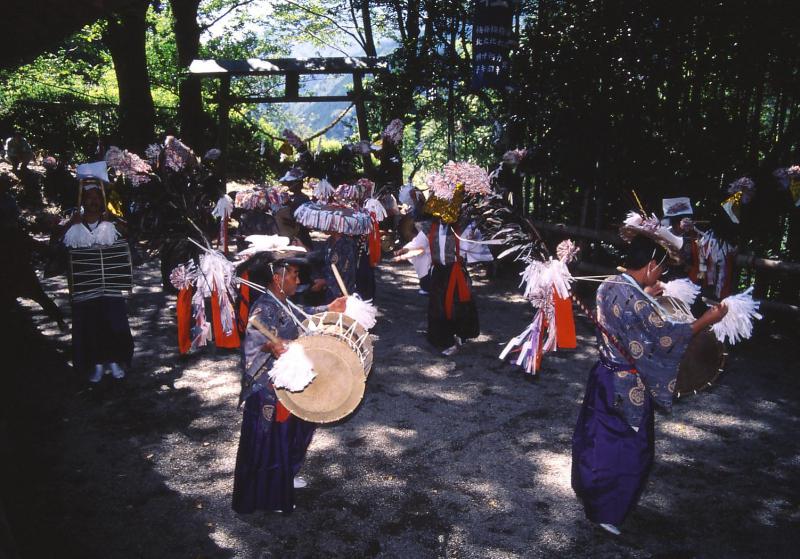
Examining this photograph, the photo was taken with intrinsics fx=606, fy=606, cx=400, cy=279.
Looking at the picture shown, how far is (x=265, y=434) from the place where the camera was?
395 cm

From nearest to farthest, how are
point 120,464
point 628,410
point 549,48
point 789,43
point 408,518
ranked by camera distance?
point 628,410 → point 408,518 → point 120,464 → point 789,43 → point 549,48

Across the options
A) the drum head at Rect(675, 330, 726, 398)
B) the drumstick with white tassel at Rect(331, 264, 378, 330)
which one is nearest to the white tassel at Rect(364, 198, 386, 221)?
the drumstick with white tassel at Rect(331, 264, 378, 330)

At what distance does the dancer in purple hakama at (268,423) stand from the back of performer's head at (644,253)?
1.86m

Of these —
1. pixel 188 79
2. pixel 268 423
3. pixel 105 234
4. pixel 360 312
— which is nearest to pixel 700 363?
pixel 360 312

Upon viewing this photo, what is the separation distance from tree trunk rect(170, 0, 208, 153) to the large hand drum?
15.5 m

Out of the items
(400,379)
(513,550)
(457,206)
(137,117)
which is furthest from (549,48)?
(137,117)

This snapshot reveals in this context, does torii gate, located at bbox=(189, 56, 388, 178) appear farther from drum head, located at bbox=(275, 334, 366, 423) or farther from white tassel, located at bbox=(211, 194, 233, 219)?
drum head, located at bbox=(275, 334, 366, 423)

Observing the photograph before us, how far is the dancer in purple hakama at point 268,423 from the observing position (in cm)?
384

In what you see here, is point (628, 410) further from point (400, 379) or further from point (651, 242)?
point (400, 379)

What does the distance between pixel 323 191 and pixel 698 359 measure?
5088 millimetres

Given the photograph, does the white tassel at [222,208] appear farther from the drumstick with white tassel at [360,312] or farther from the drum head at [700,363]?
the drum head at [700,363]

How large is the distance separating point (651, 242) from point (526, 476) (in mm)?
2033

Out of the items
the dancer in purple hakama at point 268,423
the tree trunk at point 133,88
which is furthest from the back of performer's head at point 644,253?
the tree trunk at point 133,88

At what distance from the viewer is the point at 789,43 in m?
7.46
